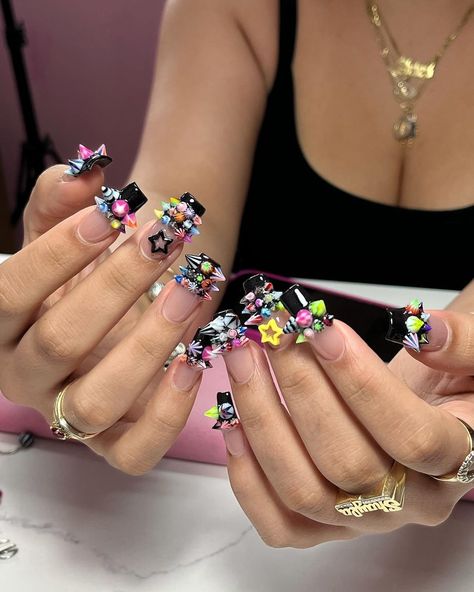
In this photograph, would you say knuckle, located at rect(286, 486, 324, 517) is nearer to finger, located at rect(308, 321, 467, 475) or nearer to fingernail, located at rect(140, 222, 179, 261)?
finger, located at rect(308, 321, 467, 475)

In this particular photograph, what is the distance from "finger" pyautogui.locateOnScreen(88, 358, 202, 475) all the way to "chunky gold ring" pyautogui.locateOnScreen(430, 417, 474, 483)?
155 mm

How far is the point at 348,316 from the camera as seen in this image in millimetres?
651

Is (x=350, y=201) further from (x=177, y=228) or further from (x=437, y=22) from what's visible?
(x=177, y=228)

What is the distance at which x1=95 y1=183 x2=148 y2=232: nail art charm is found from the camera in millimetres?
367

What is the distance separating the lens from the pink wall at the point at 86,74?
164 cm

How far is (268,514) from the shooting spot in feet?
1.29

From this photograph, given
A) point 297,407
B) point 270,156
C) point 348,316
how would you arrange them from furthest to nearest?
point 270,156 → point 348,316 → point 297,407

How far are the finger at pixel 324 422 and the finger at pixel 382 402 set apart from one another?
1 centimetres

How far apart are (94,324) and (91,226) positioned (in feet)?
0.19

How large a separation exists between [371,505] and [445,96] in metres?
0.52

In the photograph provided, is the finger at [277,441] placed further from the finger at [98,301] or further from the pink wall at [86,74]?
A: the pink wall at [86,74]

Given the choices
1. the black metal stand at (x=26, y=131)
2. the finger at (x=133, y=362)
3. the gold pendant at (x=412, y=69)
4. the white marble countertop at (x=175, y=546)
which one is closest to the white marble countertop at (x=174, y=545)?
the white marble countertop at (x=175, y=546)

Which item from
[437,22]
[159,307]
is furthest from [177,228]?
[437,22]

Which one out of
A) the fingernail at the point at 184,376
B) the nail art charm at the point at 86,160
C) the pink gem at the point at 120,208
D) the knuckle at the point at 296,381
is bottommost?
the fingernail at the point at 184,376
